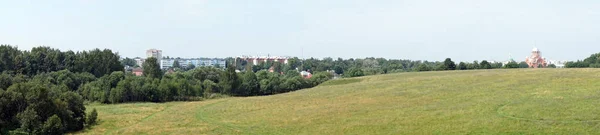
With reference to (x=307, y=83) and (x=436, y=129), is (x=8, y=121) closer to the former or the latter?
(x=436, y=129)

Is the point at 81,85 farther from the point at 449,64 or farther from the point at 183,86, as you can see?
the point at 449,64

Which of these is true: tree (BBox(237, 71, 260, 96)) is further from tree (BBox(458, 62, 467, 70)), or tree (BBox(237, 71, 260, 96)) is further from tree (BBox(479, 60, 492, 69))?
tree (BBox(479, 60, 492, 69))

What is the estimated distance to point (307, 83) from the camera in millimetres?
131875

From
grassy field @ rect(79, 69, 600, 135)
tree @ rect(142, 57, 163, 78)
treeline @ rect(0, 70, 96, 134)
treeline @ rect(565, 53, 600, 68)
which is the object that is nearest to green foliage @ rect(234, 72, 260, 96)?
tree @ rect(142, 57, 163, 78)

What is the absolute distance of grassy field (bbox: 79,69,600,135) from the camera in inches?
1505

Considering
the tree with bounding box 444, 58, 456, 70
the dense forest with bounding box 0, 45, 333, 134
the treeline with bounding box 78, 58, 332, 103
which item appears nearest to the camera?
the dense forest with bounding box 0, 45, 333, 134

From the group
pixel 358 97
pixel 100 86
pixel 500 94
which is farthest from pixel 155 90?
pixel 500 94

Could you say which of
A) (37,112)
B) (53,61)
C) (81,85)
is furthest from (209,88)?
(37,112)

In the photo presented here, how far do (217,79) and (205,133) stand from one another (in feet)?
299

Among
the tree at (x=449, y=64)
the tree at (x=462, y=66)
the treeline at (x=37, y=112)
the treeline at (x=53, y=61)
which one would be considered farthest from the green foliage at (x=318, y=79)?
the treeline at (x=37, y=112)

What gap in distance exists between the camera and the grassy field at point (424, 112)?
125ft

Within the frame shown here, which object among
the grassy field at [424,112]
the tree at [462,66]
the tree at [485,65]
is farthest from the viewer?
the tree at [462,66]

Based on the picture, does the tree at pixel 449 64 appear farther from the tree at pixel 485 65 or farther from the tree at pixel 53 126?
the tree at pixel 53 126

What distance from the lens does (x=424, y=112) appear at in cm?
4547
